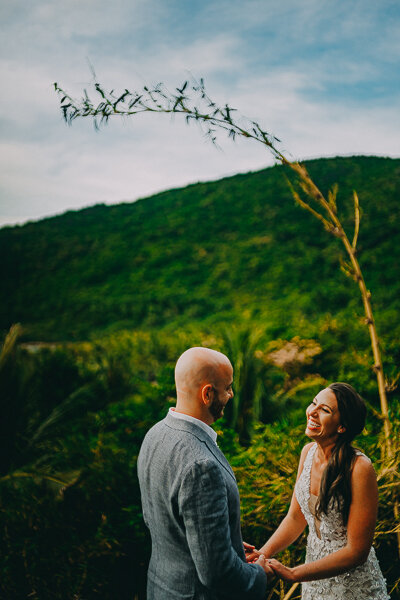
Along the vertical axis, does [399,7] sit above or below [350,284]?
above

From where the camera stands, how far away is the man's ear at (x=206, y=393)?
1.45m

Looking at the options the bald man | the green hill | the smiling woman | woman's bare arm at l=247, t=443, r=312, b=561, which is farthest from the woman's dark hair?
the green hill

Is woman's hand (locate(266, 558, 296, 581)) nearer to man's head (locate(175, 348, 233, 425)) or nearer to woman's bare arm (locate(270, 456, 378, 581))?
woman's bare arm (locate(270, 456, 378, 581))

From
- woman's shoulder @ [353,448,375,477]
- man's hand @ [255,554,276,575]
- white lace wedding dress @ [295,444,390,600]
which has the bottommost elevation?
white lace wedding dress @ [295,444,390,600]

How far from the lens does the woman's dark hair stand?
63.3 inches

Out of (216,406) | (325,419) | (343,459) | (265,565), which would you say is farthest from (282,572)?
(216,406)

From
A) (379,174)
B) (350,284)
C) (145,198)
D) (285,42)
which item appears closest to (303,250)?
(350,284)

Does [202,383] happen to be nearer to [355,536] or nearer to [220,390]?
[220,390]

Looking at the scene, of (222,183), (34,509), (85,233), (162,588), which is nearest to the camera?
(162,588)

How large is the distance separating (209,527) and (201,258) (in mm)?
27312

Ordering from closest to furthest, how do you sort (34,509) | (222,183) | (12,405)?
(34,509)
(12,405)
(222,183)

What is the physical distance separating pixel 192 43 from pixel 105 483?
3191 mm

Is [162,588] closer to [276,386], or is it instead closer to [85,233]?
[276,386]

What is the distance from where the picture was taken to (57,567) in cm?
294
